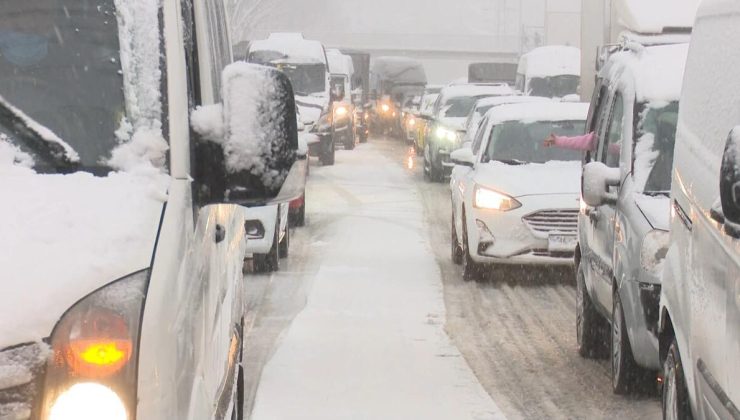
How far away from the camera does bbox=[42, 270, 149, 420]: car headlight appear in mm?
3121

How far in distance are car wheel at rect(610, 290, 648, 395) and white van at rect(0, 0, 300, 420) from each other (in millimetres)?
3943

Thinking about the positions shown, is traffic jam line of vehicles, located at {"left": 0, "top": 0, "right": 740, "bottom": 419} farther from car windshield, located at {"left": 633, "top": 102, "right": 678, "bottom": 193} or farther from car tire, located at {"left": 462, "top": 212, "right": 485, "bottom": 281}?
car tire, located at {"left": 462, "top": 212, "right": 485, "bottom": 281}

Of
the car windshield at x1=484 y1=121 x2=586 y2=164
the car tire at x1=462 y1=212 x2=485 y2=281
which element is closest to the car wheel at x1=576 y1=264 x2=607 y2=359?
the car tire at x1=462 y1=212 x2=485 y2=281

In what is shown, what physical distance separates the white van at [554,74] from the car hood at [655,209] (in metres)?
27.1

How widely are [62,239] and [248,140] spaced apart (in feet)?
2.02

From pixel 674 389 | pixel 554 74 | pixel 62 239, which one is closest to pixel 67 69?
pixel 62 239

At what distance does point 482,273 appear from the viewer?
541 inches

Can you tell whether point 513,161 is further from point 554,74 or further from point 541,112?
point 554,74

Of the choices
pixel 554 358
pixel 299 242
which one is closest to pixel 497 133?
pixel 299 242

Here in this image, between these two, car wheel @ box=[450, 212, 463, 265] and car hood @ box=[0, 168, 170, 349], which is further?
car wheel @ box=[450, 212, 463, 265]

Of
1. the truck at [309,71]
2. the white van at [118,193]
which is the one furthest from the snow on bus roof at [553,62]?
the white van at [118,193]

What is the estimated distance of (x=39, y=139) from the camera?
12.3 feet

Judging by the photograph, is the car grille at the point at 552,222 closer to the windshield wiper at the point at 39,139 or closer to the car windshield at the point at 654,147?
the car windshield at the point at 654,147

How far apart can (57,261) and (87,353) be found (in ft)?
0.72
